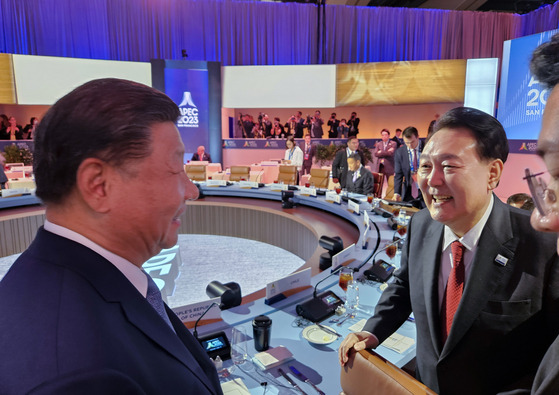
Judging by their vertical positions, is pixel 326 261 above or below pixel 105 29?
below

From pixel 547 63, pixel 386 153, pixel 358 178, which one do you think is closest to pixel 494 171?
pixel 547 63

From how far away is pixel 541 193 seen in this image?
610 mm

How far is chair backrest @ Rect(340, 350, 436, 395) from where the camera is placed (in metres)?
0.92

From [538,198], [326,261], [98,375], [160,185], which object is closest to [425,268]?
[538,198]

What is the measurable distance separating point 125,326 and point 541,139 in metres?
0.76

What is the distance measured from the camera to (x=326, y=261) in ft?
8.55

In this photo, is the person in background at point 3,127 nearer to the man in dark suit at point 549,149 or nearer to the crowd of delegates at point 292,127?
the crowd of delegates at point 292,127

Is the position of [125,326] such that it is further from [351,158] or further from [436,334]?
[351,158]

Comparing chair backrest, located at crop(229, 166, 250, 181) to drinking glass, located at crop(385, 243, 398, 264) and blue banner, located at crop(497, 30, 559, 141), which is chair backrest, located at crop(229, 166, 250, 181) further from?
blue banner, located at crop(497, 30, 559, 141)

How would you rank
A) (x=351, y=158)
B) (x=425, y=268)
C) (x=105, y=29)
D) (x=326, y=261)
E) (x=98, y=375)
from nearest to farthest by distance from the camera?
(x=98, y=375)
(x=425, y=268)
(x=326, y=261)
(x=351, y=158)
(x=105, y=29)

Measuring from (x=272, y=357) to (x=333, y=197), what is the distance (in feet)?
10.7

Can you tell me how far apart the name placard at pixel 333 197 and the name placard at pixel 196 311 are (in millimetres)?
2843

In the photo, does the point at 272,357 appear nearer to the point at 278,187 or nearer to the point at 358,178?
the point at 358,178

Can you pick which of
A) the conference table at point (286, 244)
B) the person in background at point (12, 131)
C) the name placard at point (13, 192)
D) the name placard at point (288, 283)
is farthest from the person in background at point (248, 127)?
the name placard at point (288, 283)
